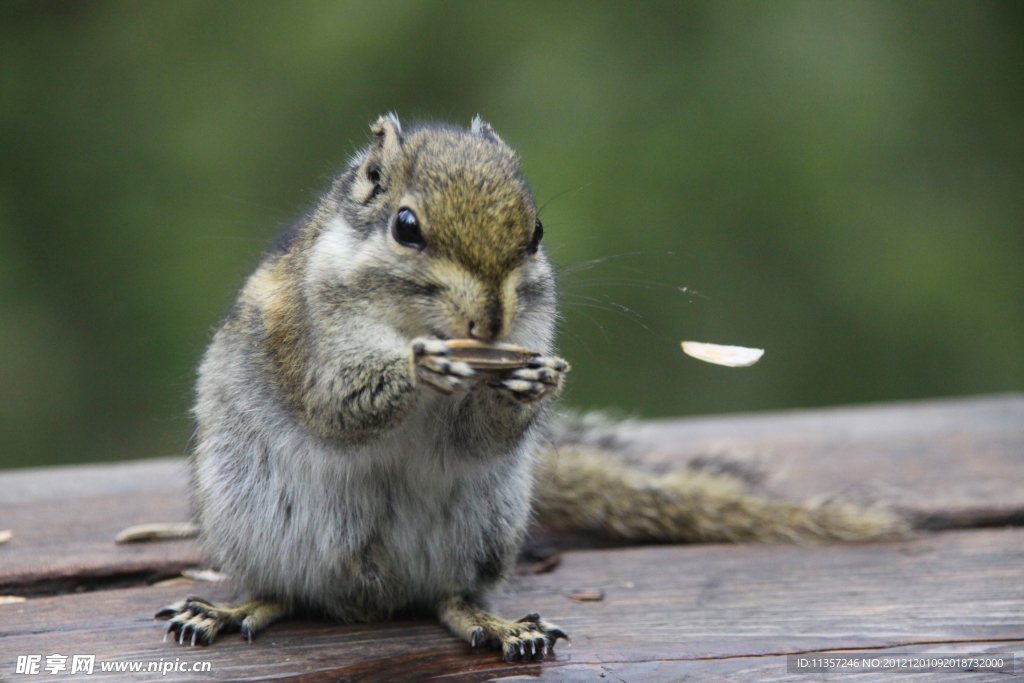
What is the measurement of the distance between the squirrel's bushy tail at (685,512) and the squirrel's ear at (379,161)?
81cm

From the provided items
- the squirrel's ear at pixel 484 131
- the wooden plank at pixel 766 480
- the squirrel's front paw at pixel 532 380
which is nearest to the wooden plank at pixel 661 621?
the wooden plank at pixel 766 480

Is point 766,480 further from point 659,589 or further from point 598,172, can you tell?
point 598,172

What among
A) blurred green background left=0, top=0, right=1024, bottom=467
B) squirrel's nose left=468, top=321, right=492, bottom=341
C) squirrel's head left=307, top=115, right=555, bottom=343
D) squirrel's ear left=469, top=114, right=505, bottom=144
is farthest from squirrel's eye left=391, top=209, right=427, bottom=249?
blurred green background left=0, top=0, right=1024, bottom=467

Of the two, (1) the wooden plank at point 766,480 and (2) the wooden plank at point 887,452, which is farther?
(2) the wooden plank at point 887,452

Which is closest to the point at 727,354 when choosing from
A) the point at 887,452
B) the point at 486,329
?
the point at 486,329

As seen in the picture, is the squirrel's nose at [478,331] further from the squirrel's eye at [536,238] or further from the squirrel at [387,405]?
the squirrel's eye at [536,238]

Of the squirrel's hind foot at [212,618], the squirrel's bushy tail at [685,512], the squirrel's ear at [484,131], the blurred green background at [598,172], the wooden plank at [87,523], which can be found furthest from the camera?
the blurred green background at [598,172]

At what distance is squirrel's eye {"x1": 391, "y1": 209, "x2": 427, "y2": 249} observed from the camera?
159cm

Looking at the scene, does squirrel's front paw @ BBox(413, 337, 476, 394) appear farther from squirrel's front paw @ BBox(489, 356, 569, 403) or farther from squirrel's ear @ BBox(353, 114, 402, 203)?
squirrel's ear @ BBox(353, 114, 402, 203)

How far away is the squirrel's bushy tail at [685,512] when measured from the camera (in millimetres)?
2305

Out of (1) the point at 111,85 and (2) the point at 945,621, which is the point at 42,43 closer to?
(1) the point at 111,85

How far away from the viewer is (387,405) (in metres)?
1.62

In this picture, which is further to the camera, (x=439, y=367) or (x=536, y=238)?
(x=536, y=238)

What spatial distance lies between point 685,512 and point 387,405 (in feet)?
3.19
